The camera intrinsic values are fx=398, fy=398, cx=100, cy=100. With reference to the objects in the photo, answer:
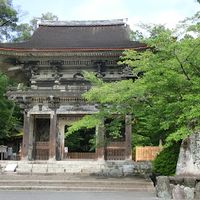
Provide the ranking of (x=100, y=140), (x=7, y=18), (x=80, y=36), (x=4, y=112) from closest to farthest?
(x=100, y=140) < (x=80, y=36) < (x=4, y=112) < (x=7, y=18)

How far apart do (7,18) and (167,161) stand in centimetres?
3107

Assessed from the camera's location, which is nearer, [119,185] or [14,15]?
[119,185]

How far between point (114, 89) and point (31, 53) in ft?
28.4

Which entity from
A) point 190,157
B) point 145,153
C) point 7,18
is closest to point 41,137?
point 145,153

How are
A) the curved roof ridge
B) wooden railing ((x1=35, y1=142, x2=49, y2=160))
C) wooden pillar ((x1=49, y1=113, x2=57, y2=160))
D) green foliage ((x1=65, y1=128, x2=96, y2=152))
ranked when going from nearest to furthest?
wooden pillar ((x1=49, y1=113, x2=57, y2=160))
wooden railing ((x1=35, y1=142, x2=49, y2=160))
green foliage ((x1=65, y1=128, x2=96, y2=152))
the curved roof ridge

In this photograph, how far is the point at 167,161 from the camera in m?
16.1

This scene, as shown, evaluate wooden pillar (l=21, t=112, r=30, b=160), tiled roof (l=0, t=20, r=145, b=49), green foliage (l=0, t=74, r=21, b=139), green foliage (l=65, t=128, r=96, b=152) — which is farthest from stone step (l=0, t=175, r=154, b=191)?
green foliage (l=0, t=74, r=21, b=139)

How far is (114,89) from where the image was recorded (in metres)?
15.8

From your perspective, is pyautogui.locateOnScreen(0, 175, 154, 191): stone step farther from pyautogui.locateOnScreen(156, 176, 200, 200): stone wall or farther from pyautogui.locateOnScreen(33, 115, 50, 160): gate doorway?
pyautogui.locateOnScreen(33, 115, 50, 160): gate doorway

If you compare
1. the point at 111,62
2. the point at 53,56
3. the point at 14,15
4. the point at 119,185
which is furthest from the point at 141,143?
the point at 14,15

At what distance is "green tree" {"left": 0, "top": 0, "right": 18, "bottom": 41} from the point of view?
135ft

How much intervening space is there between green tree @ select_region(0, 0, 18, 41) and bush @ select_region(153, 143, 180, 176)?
97.7 ft

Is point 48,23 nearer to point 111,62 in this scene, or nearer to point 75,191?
point 111,62

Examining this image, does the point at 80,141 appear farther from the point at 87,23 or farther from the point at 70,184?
the point at 70,184
